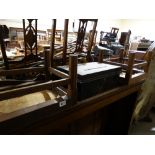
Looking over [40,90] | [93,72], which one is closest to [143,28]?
[93,72]

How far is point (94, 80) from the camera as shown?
1.11 m

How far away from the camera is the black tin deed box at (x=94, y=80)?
105 cm

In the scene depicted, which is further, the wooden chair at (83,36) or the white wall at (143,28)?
the white wall at (143,28)

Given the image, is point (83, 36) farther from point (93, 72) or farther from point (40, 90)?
point (40, 90)

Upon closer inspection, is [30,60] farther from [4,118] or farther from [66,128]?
[4,118]

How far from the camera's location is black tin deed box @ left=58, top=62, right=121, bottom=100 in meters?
1.05

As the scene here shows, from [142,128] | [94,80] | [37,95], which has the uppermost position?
[94,80]

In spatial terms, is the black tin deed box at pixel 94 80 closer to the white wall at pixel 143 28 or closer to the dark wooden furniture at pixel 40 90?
the dark wooden furniture at pixel 40 90

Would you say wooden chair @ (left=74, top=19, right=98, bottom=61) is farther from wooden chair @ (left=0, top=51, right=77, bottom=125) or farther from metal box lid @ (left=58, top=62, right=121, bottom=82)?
wooden chair @ (left=0, top=51, right=77, bottom=125)

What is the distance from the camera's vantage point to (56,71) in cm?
109

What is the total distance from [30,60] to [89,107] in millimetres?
931

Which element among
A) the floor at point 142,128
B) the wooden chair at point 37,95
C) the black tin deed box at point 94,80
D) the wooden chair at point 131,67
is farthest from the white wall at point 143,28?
the wooden chair at point 37,95

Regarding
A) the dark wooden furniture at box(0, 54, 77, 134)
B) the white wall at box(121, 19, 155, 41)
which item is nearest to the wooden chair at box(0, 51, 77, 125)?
the dark wooden furniture at box(0, 54, 77, 134)
